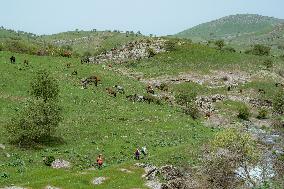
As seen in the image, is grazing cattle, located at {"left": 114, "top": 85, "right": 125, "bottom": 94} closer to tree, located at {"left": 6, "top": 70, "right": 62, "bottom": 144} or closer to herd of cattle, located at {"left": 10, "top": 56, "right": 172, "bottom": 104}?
herd of cattle, located at {"left": 10, "top": 56, "right": 172, "bottom": 104}

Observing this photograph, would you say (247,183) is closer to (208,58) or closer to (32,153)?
(32,153)

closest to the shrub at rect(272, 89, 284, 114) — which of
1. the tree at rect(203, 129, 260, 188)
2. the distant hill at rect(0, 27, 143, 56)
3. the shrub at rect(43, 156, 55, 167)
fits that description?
the tree at rect(203, 129, 260, 188)

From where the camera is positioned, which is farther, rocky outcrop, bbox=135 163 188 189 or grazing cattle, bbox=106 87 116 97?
grazing cattle, bbox=106 87 116 97

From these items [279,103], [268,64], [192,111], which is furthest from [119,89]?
[268,64]

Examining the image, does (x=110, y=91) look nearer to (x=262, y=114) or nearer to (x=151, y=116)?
(x=151, y=116)

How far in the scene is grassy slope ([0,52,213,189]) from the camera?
49.5 meters

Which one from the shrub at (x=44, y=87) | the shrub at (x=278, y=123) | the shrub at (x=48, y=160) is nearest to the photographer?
the shrub at (x=48, y=160)

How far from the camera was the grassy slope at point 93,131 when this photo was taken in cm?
4947

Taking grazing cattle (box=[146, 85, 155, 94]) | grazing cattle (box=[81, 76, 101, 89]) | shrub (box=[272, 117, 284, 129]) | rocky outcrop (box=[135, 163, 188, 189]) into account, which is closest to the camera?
rocky outcrop (box=[135, 163, 188, 189])

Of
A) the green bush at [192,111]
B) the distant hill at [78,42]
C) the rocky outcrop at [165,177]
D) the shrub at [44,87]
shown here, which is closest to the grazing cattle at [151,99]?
the green bush at [192,111]

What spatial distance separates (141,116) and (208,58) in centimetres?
4937

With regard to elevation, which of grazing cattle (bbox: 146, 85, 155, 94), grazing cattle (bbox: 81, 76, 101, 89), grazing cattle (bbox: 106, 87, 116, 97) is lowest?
grazing cattle (bbox: 146, 85, 155, 94)

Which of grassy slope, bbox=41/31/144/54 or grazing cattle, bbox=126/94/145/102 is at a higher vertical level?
grassy slope, bbox=41/31/144/54

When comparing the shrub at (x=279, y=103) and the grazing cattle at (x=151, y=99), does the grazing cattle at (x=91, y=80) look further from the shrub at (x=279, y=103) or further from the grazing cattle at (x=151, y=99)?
the shrub at (x=279, y=103)
